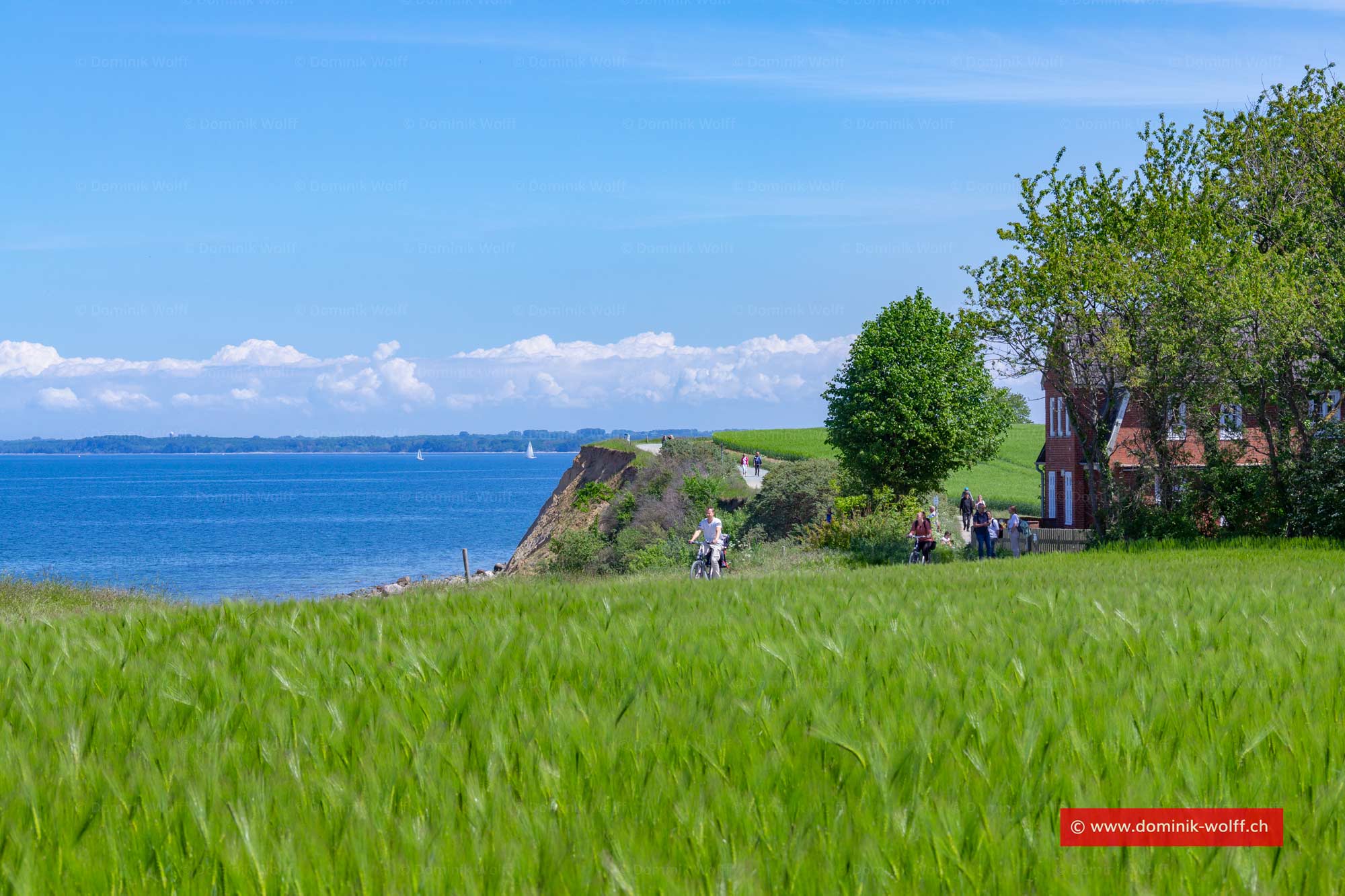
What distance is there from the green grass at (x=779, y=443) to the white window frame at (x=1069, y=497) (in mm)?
37739

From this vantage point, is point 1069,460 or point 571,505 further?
point 571,505

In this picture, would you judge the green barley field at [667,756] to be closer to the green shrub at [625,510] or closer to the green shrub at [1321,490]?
the green shrub at [1321,490]

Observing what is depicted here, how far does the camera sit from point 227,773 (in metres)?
3.41

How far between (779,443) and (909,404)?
229 feet

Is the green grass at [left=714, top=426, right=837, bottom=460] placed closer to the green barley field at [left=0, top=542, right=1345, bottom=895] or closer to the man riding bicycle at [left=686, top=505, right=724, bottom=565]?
the man riding bicycle at [left=686, top=505, right=724, bottom=565]

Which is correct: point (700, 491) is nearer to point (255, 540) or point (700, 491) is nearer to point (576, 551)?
point (576, 551)

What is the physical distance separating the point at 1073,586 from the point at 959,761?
8253 millimetres

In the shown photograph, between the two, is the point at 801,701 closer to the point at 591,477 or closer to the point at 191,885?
the point at 191,885

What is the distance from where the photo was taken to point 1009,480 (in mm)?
99000

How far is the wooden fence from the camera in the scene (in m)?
38.0

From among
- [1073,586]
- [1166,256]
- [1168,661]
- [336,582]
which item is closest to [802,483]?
[1166,256]
